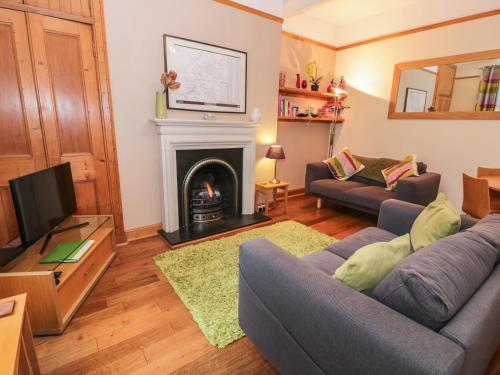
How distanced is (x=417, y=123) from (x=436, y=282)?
145 inches

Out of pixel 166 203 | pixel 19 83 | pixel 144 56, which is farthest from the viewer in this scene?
pixel 166 203

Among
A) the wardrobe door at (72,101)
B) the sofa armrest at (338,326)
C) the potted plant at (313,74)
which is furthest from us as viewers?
the potted plant at (313,74)

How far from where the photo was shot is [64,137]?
235cm

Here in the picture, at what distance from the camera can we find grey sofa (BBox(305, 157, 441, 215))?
10.3 ft

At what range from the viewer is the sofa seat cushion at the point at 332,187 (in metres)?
3.68

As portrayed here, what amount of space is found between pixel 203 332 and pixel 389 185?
3.03m

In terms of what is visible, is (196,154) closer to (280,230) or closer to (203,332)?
(280,230)

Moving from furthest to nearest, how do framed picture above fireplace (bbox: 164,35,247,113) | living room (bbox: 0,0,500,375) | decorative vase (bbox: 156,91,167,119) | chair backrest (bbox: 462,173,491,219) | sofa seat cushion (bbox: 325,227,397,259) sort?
framed picture above fireplace (bbox: 164,35,247,113) < decorative vase (bbox: 156,91,167,119) < chair backrest (bbox: 462,173,491,219) < sofa seat cushion (bbox: 325,227,397,259) < living room (bbox: 0,0,500,375)

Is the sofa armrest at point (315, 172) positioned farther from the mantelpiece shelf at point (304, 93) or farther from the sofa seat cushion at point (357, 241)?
the sofa seat cushion at point (357, 241)

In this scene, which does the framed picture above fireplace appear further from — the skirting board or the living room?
the skirting board

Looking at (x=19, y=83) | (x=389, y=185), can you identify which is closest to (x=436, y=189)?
(x=389, y=185)

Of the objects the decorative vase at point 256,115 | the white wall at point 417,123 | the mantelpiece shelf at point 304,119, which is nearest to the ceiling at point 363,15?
the white wall at point 417,123

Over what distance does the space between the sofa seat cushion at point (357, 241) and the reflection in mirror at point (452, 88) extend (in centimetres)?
247

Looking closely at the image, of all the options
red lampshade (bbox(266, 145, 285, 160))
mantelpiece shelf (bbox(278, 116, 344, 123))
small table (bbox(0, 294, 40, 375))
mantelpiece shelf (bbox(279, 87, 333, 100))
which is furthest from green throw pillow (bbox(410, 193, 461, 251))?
mantelpiece shelf (bbox(279, 87, 333, 100))
